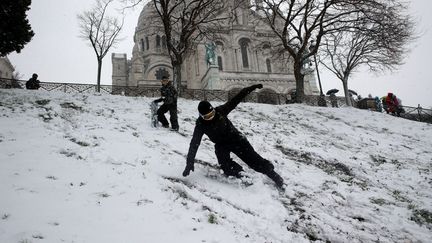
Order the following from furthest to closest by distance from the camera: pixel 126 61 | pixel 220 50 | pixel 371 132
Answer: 1. pixel 126 61
2. pixel 220 50
3. pixel 371 132

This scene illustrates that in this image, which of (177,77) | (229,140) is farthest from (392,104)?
(229,140)

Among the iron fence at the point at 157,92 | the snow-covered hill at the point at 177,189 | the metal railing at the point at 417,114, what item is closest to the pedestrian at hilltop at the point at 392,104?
the metal railing at the point at 417,114

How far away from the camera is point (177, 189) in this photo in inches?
199

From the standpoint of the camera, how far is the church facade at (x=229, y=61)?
33844 mm

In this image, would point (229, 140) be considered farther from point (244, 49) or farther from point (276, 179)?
point (244, 49)

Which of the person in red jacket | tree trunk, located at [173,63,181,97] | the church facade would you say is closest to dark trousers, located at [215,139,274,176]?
tree trunk, located at [173,63,181,97]

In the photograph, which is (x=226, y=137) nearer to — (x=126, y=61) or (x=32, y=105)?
(x=32, y=105)

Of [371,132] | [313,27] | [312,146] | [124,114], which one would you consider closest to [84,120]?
[124,114]

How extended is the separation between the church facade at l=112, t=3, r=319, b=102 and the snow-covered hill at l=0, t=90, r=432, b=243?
22778mm

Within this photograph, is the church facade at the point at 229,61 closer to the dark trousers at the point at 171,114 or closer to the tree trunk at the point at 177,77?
the tree trunk at the point at 177,77

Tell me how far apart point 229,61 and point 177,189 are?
3613cm

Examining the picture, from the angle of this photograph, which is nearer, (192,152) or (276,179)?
(192,152)

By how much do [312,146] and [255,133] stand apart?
6.29ft

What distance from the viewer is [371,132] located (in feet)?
43.5
